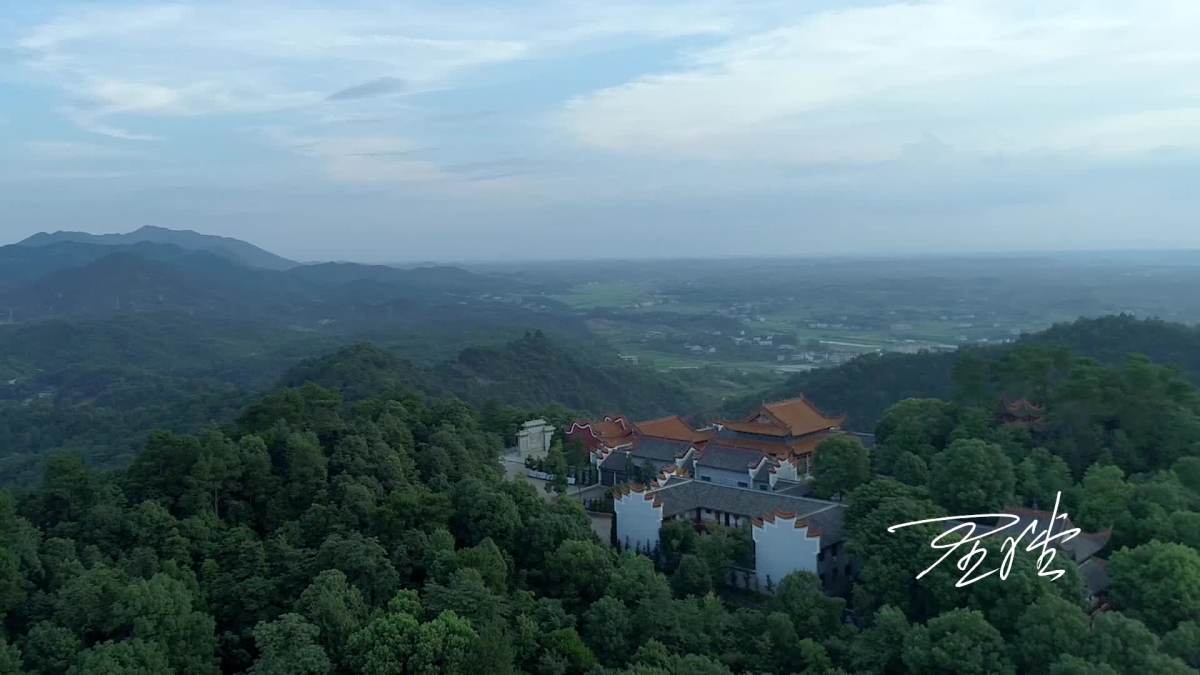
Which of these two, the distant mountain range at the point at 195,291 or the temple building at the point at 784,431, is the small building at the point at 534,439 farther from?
the distant mountain range at the point at 195,291

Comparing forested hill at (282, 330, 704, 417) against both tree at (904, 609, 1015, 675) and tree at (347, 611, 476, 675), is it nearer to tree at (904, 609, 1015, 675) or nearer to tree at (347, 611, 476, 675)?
tree at (347, 611, 476, 675)

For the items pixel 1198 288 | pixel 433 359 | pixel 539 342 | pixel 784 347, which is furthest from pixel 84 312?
pixel 1198 288

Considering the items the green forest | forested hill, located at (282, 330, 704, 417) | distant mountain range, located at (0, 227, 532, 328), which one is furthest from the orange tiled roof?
distant mountain range, located at (0, 227, 532, 328)

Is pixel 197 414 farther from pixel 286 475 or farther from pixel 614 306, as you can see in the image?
pixel 614 306

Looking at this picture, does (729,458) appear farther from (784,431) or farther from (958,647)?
(958,647)

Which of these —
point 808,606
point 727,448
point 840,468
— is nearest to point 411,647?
point 808,606

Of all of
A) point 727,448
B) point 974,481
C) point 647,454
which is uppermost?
point 974,481
